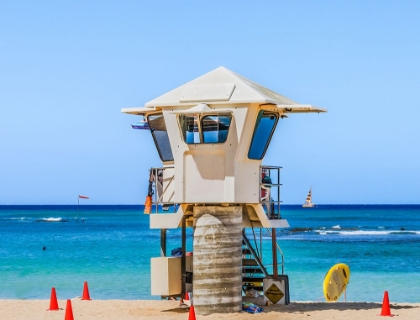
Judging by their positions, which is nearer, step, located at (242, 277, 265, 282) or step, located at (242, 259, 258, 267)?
step, located at (242, 259, 258, 267)

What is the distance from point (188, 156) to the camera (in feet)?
68.2

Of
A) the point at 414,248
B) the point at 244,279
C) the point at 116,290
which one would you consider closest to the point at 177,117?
the point at 244,279

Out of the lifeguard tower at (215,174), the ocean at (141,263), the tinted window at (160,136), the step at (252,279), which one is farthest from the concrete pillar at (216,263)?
the ocean at (141,263)

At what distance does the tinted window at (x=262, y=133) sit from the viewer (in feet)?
68.4

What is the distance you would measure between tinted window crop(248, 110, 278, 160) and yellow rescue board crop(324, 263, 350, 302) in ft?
16.3

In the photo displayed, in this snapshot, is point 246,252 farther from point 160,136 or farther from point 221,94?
point 221,94

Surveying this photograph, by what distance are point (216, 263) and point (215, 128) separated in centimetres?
310

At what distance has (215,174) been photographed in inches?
810

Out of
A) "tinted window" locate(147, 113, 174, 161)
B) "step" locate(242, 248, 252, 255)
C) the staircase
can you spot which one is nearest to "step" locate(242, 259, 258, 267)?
the staircase

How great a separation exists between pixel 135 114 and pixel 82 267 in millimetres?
25681

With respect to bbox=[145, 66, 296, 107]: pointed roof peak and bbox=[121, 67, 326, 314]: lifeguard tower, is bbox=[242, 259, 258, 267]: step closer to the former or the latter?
bbox=[121, 67, 326, 314]: lifeguard tower

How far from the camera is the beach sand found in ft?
A: 67.8

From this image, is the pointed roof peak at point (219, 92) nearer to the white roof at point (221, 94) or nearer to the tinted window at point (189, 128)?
the white roof at point (221, 94)

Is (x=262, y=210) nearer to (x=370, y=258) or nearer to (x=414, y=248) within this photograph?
(x=370, y=258)
